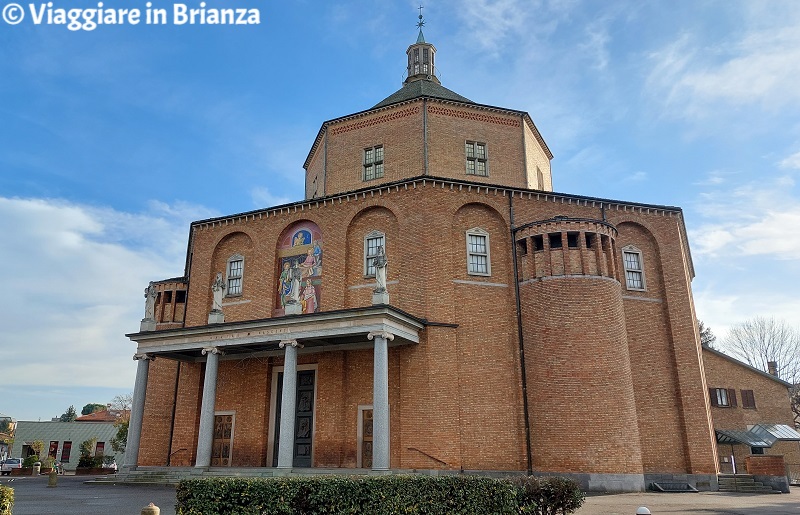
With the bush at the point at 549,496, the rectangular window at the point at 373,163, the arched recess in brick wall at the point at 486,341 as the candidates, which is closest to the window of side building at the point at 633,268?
the arched recess in brick wall at the point at 486,341

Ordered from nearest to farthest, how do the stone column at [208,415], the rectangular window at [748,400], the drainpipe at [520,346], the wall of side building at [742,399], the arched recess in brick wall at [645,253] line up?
the drainpipe at [520,346], the stone column at [208,415], the arched recess in brick wall at [645,253], the wall of side building at [742,399], the rectangular window at [748,400]

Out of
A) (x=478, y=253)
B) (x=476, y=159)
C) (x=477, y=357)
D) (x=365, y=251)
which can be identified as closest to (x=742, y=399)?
(x=477, y=357)

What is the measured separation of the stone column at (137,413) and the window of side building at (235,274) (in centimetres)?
444

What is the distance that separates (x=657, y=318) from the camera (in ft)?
78.4

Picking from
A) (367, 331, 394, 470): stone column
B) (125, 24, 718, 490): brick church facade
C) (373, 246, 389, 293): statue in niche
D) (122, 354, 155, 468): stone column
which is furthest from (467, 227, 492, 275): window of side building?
(122, 354, 155, 468): stone column

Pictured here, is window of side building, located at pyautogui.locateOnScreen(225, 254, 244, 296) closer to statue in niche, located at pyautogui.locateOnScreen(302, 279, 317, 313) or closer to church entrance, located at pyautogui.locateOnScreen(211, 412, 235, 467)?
statue in niche, located at pyautogui.locateOnScreen(302, 279, 317, 313)

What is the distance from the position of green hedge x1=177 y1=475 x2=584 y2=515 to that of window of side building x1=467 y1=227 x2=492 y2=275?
40.0 ft

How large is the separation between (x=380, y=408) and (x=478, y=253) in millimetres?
7906

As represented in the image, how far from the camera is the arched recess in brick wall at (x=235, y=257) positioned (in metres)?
25.6

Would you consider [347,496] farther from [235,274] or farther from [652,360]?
[235,274]

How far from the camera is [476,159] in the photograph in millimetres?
27266

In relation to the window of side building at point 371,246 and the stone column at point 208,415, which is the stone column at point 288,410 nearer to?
the stone column at point 208,415

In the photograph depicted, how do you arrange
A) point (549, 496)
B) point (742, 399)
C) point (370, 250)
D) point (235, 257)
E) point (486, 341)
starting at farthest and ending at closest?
point (742, 399) → point (235, 257) → point (370, 250) → point (486, 341) → point (549, 496)

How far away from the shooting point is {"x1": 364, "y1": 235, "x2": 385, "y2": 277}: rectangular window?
23.6 metres
